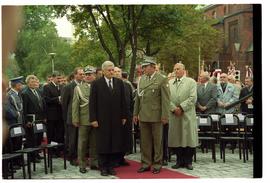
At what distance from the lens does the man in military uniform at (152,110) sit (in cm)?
602

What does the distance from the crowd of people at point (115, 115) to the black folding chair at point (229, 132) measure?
0.76 metres

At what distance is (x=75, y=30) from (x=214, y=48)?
32.1ft

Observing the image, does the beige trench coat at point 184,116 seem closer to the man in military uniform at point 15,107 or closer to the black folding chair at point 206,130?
the black folding chair at point 206,130

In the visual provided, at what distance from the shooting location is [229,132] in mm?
7355

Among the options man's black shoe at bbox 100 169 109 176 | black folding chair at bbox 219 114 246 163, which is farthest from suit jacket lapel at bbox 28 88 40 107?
black folding chair at bbox 219 114 246 163

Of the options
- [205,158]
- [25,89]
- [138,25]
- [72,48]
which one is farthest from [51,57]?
[205,158]

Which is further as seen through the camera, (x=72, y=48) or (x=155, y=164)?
(x=72, y=48)

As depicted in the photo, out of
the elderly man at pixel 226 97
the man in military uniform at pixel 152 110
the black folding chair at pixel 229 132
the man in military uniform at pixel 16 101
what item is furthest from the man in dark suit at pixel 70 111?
the elderly man at pixel 226 97

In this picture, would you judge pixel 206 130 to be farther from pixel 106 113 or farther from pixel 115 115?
pixel 106 113

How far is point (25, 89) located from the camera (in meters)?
7.30

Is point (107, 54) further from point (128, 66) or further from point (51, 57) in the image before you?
point (51, 57)

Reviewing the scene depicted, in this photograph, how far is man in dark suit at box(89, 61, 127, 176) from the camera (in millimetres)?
5887

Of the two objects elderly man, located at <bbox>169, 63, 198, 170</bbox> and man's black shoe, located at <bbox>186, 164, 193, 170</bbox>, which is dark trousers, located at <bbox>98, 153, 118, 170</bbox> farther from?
man's black shoe, located at <bbox>186, 164, 193, 170</bbox>

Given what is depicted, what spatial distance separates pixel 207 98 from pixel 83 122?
291 centimetres
